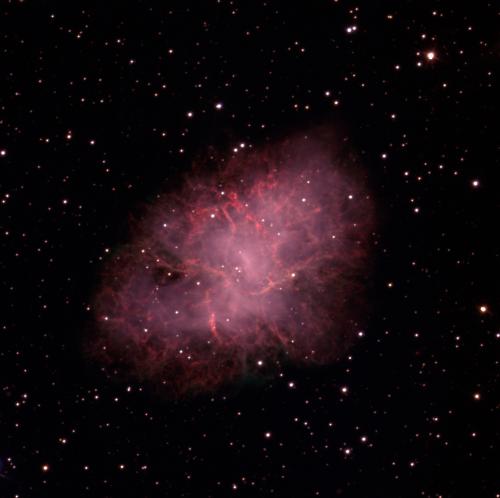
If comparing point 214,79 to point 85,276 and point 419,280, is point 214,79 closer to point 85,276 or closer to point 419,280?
point 85,276

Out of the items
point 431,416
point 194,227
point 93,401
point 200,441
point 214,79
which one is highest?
point 214,79

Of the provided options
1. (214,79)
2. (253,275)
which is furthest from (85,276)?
(214,79)

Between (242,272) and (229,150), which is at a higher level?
(229,150)

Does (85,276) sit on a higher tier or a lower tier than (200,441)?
higher
